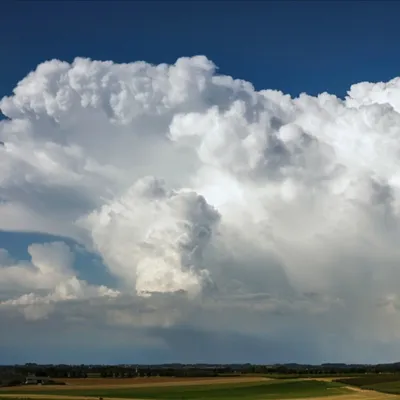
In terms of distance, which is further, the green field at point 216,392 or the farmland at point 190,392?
the green field at point 216,392

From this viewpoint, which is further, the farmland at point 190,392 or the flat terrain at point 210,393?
the farmland at point 190,392

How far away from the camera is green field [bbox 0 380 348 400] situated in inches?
5856

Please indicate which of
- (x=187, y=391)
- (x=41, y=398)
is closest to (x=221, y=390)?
(x=187, y=391)

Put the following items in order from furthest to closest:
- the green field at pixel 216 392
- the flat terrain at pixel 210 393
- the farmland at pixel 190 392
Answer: the green field at pixel 216 392 → the farmland at pixel 190 392 → the flat terrain at pixel 210 393

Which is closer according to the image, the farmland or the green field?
the farmland

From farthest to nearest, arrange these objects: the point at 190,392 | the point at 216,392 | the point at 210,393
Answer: the point at 216,392, the point at 190,392, the point at 210,393

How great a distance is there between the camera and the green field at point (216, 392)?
14875 cm

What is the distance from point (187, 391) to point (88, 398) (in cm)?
3533

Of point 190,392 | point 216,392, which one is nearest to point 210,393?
point 216,392

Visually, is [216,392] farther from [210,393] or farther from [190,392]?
[190,392]

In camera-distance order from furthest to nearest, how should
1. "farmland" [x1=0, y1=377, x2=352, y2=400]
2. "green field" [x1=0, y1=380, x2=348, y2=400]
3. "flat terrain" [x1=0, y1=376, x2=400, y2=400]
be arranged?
"green field" [x1=0, y1=380, x2=348, y2=400] → "farmland" [x1=0, y1=377, x2=352, y2=400] → "flat terrain" [x1=0, y1=376, x2=400, y2=400]

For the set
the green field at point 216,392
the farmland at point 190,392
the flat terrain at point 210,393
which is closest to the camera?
the flat terrain at point 210,393

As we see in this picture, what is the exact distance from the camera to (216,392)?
16300 centimetres

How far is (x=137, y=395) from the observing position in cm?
15100
